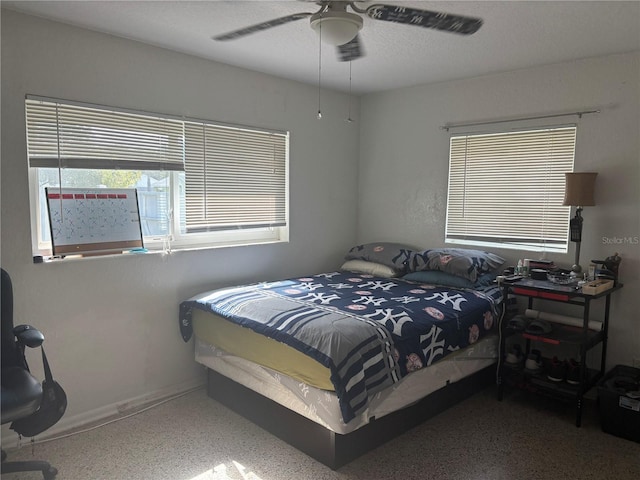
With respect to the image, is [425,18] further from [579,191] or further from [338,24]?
[579,191]

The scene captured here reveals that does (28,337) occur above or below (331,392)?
above

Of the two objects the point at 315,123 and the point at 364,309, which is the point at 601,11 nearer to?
the point at 364,309

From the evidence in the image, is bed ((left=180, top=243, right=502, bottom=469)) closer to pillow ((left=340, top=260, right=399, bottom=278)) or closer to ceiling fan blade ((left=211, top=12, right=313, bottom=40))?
pillow ((left=340, top=260, right=399, bottom=278))

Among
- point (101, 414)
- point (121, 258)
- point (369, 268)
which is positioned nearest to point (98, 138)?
point (121, 258)

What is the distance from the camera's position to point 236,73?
3492 mm

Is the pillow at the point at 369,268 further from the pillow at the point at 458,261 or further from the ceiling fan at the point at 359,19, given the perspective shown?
the ceiling fan at the point at 359,19

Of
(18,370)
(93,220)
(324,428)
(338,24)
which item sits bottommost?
(324,428)

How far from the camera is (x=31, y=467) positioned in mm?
2225

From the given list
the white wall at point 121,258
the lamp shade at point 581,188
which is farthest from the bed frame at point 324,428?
the lamp shade at point 581,188

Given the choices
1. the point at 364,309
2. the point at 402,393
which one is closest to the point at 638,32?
the point at 364,309

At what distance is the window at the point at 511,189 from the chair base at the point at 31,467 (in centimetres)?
326

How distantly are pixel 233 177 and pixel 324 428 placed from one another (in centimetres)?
203

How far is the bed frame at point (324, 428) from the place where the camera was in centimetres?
242

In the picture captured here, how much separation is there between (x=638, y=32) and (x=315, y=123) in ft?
7.91
